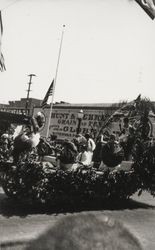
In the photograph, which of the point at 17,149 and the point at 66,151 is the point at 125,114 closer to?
the point at 66,151

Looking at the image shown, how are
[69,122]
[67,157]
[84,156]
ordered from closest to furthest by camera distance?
[67,157]
[84,156]
[69,122]

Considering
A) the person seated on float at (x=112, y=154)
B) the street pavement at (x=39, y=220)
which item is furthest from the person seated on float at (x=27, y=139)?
the person seated on float at (x=112, y=154)

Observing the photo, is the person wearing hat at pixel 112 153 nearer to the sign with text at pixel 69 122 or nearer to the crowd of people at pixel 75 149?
the crowd of people at pixel 75 149

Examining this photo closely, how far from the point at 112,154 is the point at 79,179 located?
1.50 metres

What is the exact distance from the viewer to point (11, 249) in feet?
16.4

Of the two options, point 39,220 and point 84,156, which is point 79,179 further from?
point 84,156

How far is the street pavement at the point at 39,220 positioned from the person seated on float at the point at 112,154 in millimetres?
1055

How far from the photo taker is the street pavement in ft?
19.5

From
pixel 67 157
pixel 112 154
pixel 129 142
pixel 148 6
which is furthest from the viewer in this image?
pixel 129 142

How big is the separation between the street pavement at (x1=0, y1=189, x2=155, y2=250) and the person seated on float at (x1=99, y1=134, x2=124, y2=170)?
106cm

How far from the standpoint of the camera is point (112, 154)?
30.5ft

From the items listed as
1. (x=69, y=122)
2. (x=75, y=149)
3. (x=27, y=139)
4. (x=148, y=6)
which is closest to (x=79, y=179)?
(x=75, y=149)

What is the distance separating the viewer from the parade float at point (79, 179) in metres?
7.39

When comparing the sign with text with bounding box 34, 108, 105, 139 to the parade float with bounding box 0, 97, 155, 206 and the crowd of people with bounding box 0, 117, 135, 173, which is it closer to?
the crowd of people with bounding box 0, 117, 135, 173
